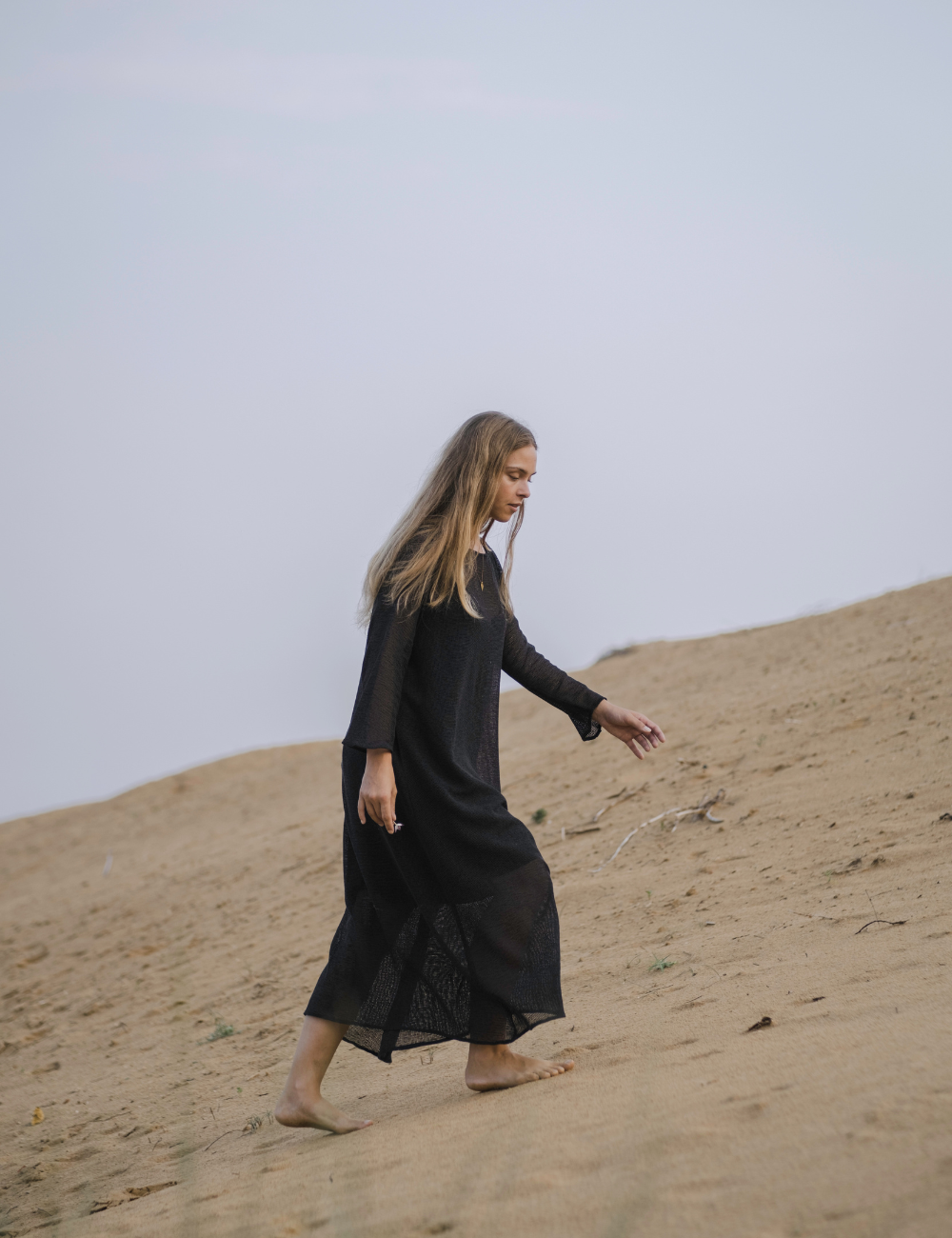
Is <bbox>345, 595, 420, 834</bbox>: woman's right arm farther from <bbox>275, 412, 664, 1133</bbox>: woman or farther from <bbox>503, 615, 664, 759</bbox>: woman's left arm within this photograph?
<bbox>503, 615, 664, 759</bbox>: woman's left arm

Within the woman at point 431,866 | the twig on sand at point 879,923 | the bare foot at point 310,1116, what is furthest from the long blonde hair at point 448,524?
the twig on sand at point 879,923

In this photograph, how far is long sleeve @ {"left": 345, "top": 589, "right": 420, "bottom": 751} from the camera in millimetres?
2859

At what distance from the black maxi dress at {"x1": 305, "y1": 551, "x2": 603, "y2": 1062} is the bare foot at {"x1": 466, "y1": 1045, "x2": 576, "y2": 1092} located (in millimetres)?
59

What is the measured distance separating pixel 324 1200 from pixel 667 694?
8598 mm

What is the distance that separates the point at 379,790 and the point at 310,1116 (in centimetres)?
89

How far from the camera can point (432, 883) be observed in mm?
2928

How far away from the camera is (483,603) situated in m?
3.15

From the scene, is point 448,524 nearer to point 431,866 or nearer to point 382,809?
point 382,809

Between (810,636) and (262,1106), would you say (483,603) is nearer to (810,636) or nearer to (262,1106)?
(262,1106)

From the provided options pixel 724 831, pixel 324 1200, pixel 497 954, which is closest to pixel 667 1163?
pixel 324 1200

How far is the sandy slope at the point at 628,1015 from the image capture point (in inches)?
76.5

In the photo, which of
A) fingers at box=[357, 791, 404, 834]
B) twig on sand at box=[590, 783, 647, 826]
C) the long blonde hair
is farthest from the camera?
twig on sand at box=[590, 783, 647, 826]

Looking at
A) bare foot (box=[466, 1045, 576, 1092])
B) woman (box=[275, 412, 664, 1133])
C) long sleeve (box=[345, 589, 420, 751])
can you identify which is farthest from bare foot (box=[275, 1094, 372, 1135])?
long sleeve (box=[345, 589, 420, 751])

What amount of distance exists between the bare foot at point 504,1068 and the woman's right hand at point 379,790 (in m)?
0.68
